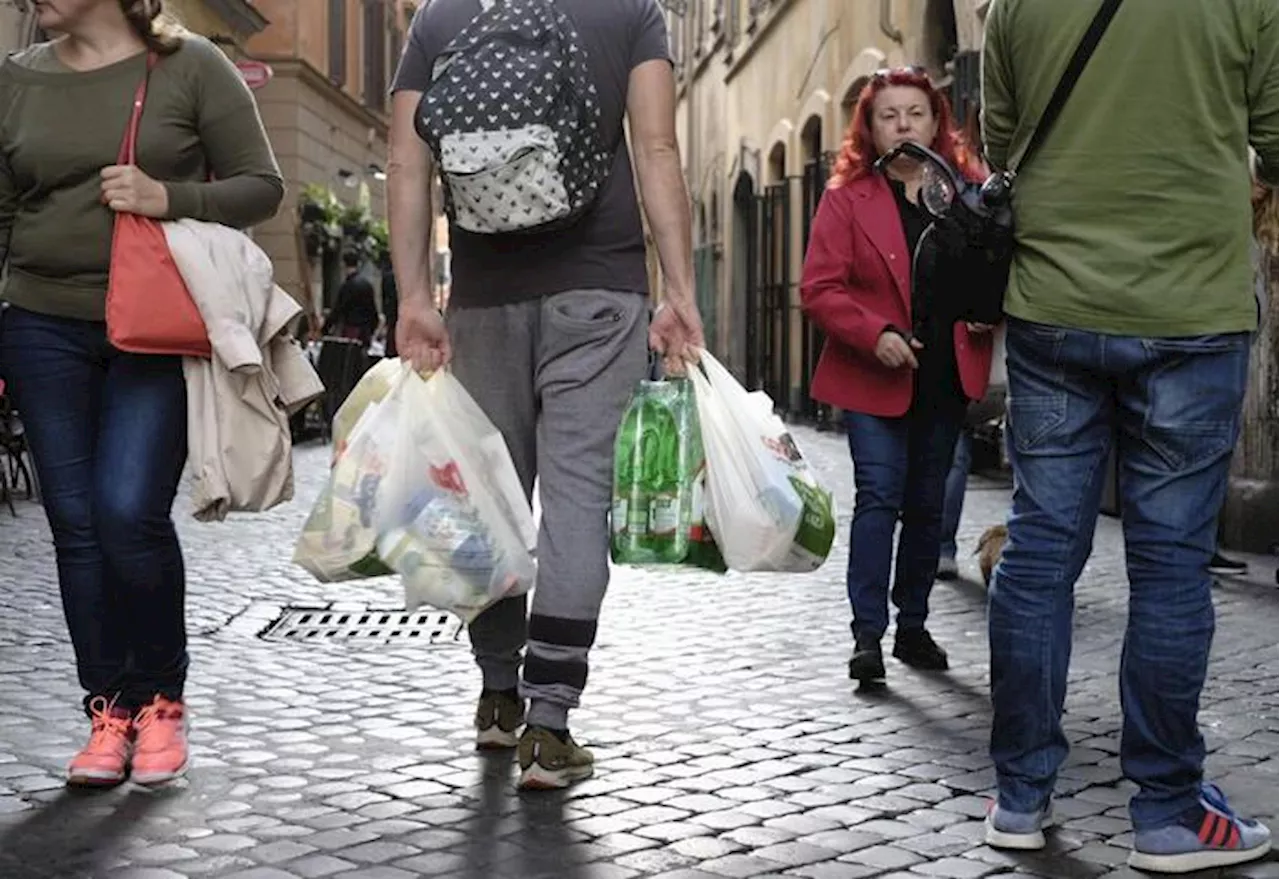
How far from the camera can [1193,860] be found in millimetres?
3674

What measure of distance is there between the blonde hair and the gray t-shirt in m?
0.45

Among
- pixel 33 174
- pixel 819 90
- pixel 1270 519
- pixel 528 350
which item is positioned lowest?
pixel 1270 519

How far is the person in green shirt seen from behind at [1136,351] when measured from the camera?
3.62m

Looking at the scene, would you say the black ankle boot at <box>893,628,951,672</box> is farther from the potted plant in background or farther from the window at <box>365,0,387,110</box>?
the window at <box>365,0,387,110</box>

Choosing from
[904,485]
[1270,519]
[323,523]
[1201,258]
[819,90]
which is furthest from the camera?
[819,90]

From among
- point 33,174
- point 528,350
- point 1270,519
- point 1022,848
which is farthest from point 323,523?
point 1270,519

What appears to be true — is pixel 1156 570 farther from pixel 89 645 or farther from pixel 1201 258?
pixel 89 645

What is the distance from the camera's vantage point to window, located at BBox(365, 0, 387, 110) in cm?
3962

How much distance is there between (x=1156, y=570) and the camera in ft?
12.2

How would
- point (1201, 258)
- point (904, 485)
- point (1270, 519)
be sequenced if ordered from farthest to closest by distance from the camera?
point (1270, 519) < point (904, 485) < point (1201, 258)

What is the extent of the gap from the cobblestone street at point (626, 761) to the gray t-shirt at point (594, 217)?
100 centimetres

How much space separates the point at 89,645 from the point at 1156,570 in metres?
2.14

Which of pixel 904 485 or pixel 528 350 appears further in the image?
pixel 904 485

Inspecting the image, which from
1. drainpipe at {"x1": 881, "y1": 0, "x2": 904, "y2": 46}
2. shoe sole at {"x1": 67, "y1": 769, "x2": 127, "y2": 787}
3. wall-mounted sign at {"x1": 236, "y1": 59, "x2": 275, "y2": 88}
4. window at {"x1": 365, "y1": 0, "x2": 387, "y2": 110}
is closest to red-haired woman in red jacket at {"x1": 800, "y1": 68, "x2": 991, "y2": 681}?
shoe sole at {"x1": 67, "y1": 769, "x2": 127, "y2": 787}
